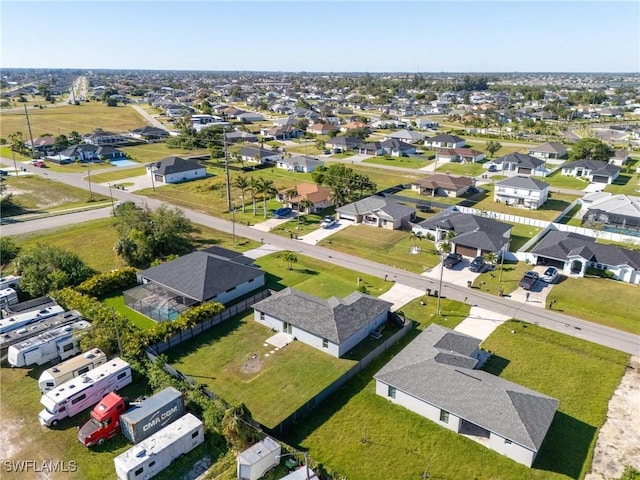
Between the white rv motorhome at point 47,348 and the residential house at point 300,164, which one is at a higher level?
the residential house at point 300,164

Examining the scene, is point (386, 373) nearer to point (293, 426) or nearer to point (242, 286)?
point (293, 426)

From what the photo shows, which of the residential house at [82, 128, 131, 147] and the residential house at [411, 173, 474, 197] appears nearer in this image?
the residential house at [411, 173, 474, 197]

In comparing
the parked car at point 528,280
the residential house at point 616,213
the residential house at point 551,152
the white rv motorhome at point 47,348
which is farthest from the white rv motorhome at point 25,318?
the residential house at point 551,152

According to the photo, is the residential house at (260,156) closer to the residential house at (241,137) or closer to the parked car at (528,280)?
the residential house at (241,137)

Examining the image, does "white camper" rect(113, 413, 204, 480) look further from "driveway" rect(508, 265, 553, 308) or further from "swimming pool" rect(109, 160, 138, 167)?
"swimming pool" rect(109, 160, 138, 167)

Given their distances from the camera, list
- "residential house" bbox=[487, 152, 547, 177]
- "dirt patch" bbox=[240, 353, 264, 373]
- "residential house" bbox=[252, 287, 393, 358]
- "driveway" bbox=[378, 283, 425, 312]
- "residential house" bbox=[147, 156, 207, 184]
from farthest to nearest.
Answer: "residential house" bbox=[487, 152, 547, 177] < "residential house" bbox=[147, 156, 207, 184] < "driveway" bbox=[378, 283, 425, 312] < "residential house" bbox=[252, 287, 393, 358] < "dirt patch" bbox=[240, 353, 264, 373]

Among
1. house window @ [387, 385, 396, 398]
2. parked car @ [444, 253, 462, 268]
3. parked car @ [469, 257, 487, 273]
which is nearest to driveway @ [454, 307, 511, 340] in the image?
parked car @ [469, 257, 487, 273]

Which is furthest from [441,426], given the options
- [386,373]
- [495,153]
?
[495,153]
